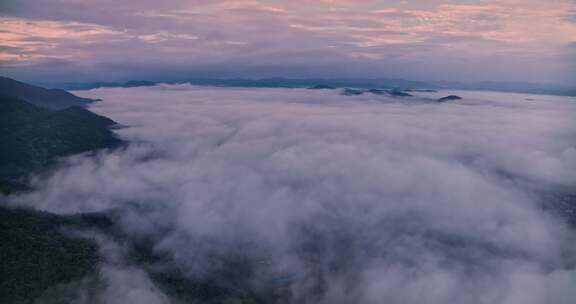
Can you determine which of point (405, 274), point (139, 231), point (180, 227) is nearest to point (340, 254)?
point (405, 274)

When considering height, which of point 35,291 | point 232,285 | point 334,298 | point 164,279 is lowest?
point 334,298

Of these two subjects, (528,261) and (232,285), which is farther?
(528,261)

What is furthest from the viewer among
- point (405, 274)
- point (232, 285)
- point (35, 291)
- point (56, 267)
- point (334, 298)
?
point (405, 274)

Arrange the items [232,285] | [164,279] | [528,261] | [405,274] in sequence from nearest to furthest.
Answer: [164,279] → [232,285] → [405,274] → [528,261]

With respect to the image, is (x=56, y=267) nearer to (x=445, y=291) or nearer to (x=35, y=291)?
(x=35, y=291)

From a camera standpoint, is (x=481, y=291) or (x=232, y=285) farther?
(x=481, y=291)

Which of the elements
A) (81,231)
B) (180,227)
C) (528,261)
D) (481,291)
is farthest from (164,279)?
(528,261)

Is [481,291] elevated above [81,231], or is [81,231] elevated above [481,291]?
[81,231]

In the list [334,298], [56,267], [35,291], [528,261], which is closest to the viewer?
[35,291]

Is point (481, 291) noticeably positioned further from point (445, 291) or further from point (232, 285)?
point (232, 285)
